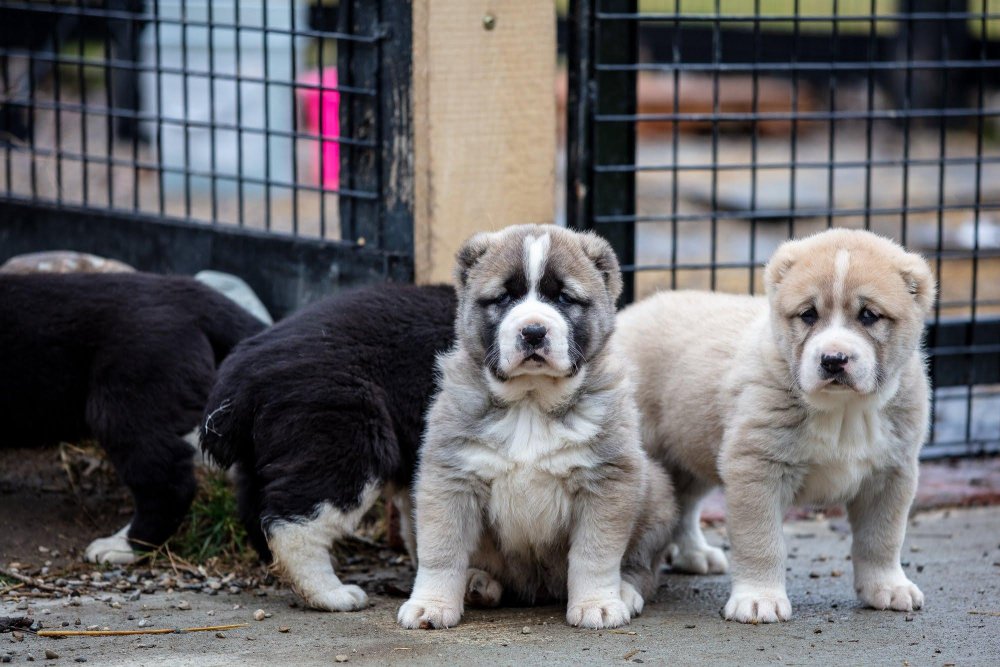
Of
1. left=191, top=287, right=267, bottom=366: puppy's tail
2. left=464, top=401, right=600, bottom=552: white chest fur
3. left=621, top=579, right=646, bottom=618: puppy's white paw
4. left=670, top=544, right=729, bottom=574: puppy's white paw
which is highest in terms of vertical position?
left=191, top=287, right=267, bottom=366: puppy's tail

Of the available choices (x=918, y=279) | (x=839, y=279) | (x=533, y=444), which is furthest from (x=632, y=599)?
(x=918, y=279)

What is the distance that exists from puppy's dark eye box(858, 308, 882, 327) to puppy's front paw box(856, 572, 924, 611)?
93 centimetres

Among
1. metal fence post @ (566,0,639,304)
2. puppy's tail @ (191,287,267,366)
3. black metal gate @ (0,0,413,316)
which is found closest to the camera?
puppy's tail @ (191,287,267,366)

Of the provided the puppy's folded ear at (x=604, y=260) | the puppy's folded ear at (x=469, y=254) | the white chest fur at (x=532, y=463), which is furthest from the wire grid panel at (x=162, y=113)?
the white chest fur at (x=532, y=463)

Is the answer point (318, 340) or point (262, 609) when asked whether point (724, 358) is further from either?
point (262, 609)

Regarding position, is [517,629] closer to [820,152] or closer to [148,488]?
[148,488]

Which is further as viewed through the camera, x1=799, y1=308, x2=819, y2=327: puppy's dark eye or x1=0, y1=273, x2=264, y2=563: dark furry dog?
x1=0, y1=273, x2=264, y2=563: dark furry dog

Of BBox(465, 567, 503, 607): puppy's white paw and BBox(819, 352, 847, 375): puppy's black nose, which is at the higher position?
BBox(819, 352, 847, 375): puppy's black nose

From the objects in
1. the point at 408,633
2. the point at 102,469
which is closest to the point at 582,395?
the point at 408,633

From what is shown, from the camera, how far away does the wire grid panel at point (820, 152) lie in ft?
21.4

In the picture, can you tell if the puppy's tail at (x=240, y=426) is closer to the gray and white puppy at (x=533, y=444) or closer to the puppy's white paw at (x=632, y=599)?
the gray and white puppy at (x=533, y=444)

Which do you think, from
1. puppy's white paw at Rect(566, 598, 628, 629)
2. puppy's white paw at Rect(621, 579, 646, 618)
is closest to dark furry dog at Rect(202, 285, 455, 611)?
puppy's white paw at Rect(566, 598, 628, 629)

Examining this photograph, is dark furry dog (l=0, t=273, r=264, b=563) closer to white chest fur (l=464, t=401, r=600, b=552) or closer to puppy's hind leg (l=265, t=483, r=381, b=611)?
puppy's hind leg (l=265, t=483, r=381, b=611)

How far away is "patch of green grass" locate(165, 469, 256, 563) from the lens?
551cm
